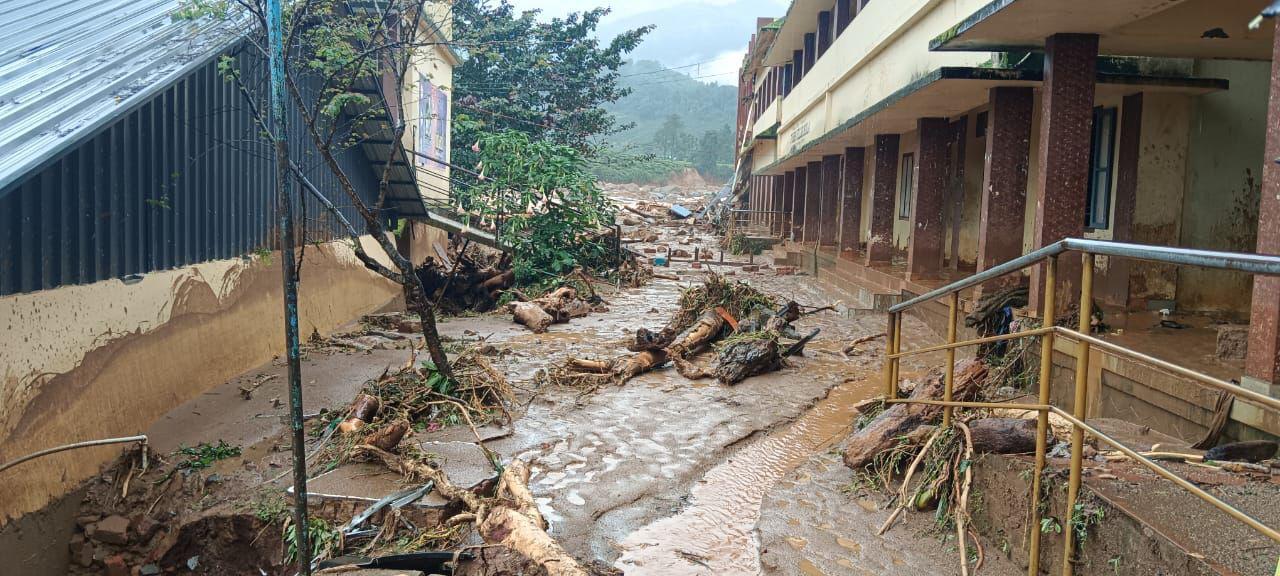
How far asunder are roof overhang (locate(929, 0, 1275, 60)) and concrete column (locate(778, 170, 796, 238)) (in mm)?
19256

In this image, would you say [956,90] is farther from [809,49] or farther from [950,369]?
[809,49]

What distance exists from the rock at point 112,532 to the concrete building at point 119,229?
0.36 m

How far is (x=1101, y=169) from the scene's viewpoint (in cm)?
960

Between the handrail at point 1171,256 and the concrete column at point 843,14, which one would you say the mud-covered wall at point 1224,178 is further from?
the concrete column at point 843,14

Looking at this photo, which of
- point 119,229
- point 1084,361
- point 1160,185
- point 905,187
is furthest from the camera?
point 905,187

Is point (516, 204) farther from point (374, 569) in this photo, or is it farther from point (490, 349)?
point (374, 569)

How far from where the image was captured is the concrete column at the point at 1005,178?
907cm

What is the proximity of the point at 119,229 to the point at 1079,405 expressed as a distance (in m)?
6.47

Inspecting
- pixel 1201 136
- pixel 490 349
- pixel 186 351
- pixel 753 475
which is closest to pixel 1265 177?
pixel 753 475

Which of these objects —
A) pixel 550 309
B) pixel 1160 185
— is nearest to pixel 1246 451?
pixel 1160 185

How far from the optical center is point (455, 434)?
21.1 feet

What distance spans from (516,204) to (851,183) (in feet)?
24.0

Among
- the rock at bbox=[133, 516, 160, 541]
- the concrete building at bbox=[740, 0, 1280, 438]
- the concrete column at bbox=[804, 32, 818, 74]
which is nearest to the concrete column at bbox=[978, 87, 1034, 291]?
the concrete building at bbox=[740, 0, 1280, 438]

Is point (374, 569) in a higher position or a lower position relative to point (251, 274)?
lower
